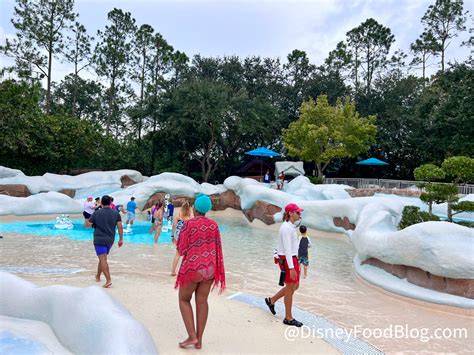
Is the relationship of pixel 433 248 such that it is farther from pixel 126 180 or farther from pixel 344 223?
pixel 126 180

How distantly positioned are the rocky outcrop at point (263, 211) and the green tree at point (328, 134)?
26.6 ft

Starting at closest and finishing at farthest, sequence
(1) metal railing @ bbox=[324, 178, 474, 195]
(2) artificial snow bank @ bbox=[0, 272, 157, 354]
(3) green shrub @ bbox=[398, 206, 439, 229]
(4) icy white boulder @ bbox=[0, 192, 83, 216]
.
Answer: (2) artificial snow bank @ bbox=[0, 272, 157, 354], (3) green shrub @ bbox=[398, 206, 439, 229], (4) icy white boulder @ bbox=[0, 192, 83, 216], (1) metal railing @ bbox=[324, 178, 474, 195]

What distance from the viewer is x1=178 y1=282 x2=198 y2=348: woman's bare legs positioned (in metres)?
3.71

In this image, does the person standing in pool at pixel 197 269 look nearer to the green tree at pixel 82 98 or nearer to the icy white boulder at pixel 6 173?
the icy white boulder at pixel 6 173

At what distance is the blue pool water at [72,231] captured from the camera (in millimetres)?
11755

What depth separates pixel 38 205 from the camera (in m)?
16.1

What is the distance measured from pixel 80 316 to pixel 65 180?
63.2 feet

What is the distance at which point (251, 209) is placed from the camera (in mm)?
17625

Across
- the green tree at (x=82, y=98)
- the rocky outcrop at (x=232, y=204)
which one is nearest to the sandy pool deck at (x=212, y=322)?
the rocky outcrop at (x=232, y=204)

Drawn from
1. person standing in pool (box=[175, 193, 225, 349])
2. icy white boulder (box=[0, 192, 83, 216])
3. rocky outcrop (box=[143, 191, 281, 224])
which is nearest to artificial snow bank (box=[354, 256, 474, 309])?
person standing in pool (box=[175, 193, 225, 349])

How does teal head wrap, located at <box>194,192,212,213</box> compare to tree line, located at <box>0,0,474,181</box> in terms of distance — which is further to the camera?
tree line, located at <box>0,0,474,181</box>

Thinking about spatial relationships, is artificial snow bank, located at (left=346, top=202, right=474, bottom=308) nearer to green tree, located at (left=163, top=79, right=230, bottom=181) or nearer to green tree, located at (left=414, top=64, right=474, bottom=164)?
green tree, located at (left=414, top=64, right=474, bottom=164)

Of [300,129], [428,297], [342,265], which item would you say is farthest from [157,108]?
[428,297]

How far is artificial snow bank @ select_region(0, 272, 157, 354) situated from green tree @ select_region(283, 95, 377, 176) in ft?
67.8
